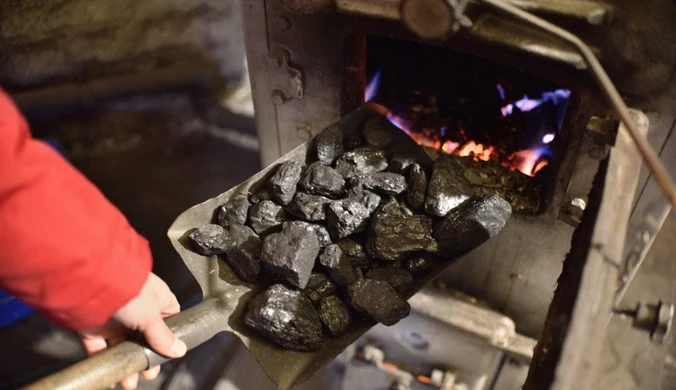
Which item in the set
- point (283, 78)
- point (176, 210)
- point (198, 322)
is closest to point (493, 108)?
point (283, 78)

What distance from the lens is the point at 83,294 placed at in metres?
0.68

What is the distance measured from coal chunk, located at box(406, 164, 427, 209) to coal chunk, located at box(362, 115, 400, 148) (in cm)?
11

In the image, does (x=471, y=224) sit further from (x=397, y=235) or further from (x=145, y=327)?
(x=145, y=327)

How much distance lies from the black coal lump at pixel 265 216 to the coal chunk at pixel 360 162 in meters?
0.15

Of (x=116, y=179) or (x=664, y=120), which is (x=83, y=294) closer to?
(x=664, y=120)

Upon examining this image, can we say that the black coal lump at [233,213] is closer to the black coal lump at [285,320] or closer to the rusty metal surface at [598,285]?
the black coal lump at [285,320]

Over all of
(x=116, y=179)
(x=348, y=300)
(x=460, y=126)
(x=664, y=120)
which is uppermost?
(x=664, y=120)

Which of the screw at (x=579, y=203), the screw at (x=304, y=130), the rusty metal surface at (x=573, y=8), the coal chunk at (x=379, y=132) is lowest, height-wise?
the screw at (x=304, y=130)

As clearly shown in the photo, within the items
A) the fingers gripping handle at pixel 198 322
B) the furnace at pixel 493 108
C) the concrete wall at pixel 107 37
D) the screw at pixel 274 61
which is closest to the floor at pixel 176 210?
the concrete wall at pixel 107 37

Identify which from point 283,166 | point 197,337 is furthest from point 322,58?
point 197,337

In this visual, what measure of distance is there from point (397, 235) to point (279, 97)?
0.48m

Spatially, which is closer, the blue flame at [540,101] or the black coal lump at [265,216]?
the black coal lump at [265,216]

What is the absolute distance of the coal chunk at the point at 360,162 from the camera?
107 centimetres

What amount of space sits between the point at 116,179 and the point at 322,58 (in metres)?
1.16
